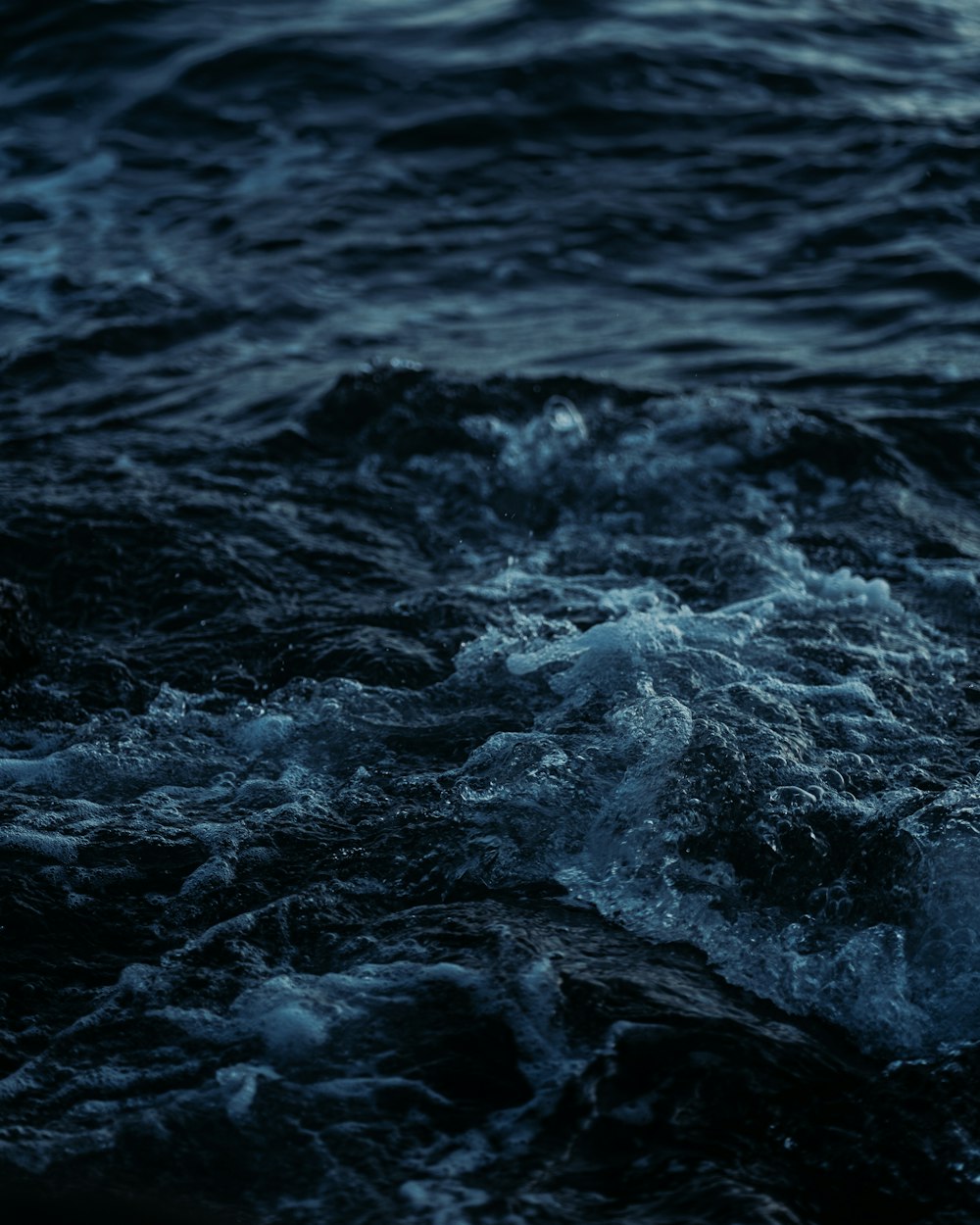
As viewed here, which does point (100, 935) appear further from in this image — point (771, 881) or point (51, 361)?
point (51, 361)

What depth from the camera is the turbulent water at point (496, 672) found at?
2.39 metres

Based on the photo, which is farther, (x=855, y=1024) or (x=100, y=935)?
(x=100, y=935)

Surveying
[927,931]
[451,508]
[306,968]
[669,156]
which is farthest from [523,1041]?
[669,156]

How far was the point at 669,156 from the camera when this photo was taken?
8.03 metres

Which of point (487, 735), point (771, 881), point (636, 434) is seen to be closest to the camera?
point (771, 881)

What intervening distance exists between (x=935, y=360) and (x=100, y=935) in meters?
4.37

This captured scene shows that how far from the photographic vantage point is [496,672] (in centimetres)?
375

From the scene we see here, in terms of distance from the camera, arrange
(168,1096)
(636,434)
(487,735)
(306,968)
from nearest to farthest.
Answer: (168,1096) → (306,968) → (487,735) → (636,434)

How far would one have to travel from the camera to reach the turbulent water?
2.39 metres

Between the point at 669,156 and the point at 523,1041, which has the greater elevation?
the point at 669,156

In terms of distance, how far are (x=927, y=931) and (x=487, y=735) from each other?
116 cm

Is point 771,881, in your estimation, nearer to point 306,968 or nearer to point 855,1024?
point 855,1024

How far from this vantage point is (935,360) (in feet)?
19.2

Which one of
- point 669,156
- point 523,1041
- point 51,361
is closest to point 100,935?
point 523,1041
